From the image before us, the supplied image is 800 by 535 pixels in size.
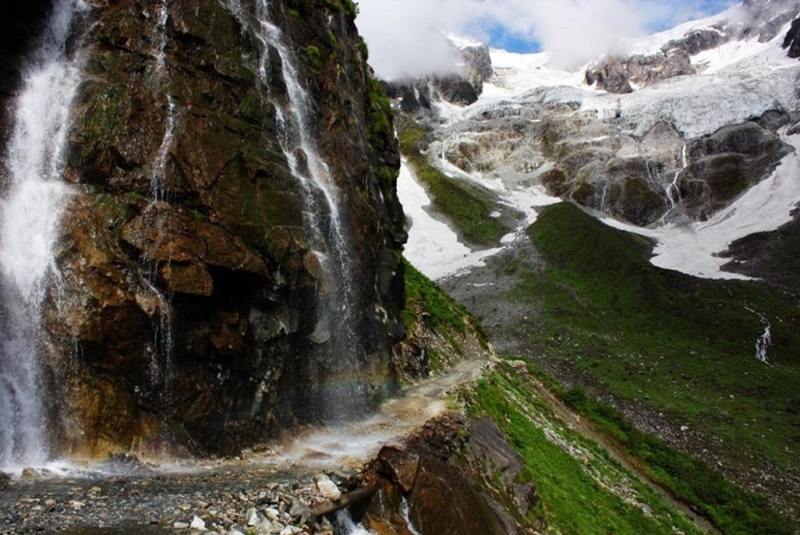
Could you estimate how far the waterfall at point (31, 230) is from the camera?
14008 millimetres

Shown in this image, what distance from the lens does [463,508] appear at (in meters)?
15.1

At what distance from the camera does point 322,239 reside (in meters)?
21.4

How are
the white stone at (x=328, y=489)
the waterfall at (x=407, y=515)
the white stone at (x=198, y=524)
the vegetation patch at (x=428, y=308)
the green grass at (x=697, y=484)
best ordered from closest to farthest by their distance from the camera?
the white stone at (x=198, y=524) → the white stone at (x=328, y=489) → the waterfall at (x=407, y=515) → the green grass at (x=697, y=484) → the vegetation patch at (x=428, y=308)

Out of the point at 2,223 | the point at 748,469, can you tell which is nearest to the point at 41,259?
the point at 2,223

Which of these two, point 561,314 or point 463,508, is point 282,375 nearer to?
point 463,508

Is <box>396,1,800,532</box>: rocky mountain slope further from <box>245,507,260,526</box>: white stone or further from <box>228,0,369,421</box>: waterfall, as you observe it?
<box>245,507,260,526</box>: white stone

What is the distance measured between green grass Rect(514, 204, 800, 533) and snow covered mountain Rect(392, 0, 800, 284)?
1069 centimetres

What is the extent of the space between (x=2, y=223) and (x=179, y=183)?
470 cm

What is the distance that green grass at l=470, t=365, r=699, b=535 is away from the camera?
20.6 meters

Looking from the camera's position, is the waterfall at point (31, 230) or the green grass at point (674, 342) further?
the green grass at point (674, 342)

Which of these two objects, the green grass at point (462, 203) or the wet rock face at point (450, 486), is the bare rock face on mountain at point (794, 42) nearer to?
the green grass at point (462, 203)

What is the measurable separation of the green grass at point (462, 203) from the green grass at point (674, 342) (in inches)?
674

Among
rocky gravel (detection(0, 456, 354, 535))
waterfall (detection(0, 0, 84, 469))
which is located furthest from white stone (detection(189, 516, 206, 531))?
waterfall (detection(0, 0, 84, 469))

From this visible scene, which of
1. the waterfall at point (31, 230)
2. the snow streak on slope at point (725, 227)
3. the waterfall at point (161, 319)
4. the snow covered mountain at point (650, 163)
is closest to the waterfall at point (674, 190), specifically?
the snow covered mountain at point (650, 163)
